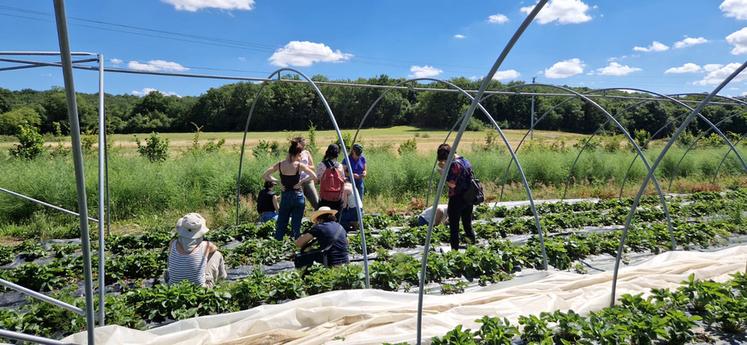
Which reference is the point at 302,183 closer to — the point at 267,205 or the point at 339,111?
the point at 267,205

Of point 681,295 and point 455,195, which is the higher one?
point 455,195

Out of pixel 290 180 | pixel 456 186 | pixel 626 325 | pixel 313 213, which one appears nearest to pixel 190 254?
pixel 313 213

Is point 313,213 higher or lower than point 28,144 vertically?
lower

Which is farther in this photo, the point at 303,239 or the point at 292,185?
the point at 292,185

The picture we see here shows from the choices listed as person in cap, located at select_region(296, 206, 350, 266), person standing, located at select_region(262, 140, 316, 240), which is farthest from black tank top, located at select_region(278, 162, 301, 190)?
person in cap, located at select_region(296, 206, 350, 266)

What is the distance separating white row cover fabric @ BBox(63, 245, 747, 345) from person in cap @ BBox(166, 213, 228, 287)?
3.67 feet

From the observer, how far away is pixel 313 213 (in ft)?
18.8

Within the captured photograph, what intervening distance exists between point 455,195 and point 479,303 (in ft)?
7.22

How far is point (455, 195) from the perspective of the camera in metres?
6.49

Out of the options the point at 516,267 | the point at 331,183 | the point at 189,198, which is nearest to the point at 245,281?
the point at 331,183

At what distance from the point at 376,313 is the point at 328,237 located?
1.61 meters

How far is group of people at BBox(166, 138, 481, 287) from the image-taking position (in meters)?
5.01

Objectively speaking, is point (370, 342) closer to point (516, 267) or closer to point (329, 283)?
point (329, 283)

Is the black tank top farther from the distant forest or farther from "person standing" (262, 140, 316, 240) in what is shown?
the distant forest
